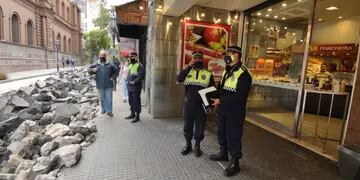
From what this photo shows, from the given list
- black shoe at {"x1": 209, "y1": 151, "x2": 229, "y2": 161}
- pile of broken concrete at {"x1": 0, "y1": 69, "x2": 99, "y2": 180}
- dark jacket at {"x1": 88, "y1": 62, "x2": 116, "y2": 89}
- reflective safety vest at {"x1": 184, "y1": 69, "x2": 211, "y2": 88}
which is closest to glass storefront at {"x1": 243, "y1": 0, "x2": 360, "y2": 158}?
black shoe at {"x1": 209, "y1": 151, "x2": 229, "y2": 161}

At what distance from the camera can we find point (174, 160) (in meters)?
3.77

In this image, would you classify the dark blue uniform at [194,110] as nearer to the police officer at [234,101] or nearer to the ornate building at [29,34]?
the police officer at [234,101]

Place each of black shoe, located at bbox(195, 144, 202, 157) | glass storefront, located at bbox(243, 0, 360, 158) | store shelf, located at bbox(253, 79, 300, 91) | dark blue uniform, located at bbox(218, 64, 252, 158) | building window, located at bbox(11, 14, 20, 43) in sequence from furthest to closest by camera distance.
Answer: building window, located at bbox(11, 14, 20, 43), store shelf, located at bbox(253, 79, 300, 91), glass storefront, located at bbox(243, 0, 360, 158), black shoe, located at bbox(195, 144, 202, 157), dark blue uniform, located at bbox(218, 64, 252, 158)

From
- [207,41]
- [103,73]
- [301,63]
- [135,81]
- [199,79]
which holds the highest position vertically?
[207,41]

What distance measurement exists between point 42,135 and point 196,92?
3316mm

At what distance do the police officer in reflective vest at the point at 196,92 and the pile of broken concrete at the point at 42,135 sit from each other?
6.16 ft

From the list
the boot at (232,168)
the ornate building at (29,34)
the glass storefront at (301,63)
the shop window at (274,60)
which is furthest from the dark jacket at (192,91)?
the ornate building at (29,34)

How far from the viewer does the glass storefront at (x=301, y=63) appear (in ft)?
16.4

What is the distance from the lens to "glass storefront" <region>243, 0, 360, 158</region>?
499 cm

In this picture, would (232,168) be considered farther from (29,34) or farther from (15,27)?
(29,34)

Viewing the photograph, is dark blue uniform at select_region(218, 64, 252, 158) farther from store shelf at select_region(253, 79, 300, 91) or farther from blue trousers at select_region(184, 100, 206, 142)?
store shelf at select_region(253, 79, 300, 91)

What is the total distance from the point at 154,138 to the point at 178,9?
2.90 m

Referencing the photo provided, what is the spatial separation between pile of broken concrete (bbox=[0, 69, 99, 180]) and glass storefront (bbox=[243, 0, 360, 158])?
14.4 ft

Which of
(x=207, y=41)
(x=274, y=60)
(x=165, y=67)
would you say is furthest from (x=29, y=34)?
(x=274, y=60)
